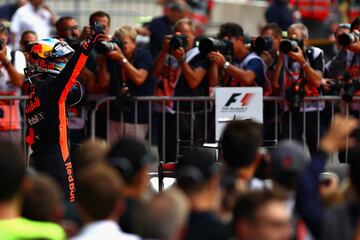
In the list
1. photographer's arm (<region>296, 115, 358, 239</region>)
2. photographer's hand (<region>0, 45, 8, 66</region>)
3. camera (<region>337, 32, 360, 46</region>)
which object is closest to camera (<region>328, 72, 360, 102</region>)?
camera (<region>337, 32, 360, 46</region>)

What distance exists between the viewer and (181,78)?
1297 centimetres

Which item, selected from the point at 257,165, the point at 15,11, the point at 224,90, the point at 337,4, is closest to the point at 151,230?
the point at 257,165

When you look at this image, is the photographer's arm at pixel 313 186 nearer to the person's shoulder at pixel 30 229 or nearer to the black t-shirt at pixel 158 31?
the person's shoulder at pixel 30 229

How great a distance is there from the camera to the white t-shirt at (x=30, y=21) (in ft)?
53.8

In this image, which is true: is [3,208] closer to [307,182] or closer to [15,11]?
[307,182]

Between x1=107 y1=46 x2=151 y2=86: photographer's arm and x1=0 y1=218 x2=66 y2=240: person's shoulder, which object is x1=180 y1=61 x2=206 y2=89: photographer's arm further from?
x1=0 y1=218 x2=66 y2=240: person's shoulder

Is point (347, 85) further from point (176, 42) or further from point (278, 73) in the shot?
point (176, 42)

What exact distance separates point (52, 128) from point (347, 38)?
11.2ft

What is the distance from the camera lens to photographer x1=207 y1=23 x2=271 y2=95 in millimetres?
12594

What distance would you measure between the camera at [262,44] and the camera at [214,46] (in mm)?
279

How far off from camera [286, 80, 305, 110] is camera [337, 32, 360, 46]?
69 cm

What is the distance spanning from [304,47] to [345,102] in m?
0.74

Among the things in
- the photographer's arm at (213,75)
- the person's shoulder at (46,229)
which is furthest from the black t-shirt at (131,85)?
the person's shoulder at (46,229)

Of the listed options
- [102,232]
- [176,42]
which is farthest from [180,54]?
[102,232]
